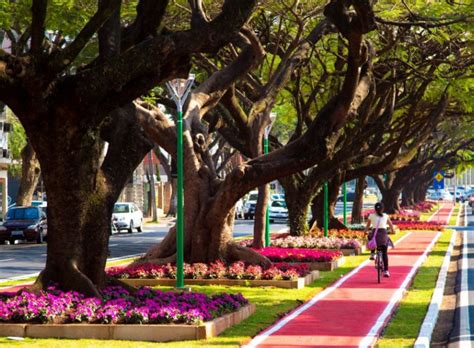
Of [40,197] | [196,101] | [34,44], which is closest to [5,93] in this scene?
[34,44]

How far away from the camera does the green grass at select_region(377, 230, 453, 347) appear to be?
1474 centimetres

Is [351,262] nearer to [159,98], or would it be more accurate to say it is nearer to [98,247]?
[159,98]

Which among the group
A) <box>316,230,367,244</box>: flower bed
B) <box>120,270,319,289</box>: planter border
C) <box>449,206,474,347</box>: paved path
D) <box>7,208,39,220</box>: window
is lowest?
<box>449,206,474,347</box>: paved path

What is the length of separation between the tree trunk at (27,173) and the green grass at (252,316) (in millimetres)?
22058

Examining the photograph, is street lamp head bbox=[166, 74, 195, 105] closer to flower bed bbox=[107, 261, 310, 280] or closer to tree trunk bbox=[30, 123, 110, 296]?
flower bed bbox=[107, 261, 310, 280]

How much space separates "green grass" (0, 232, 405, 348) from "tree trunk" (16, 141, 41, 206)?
22058mm

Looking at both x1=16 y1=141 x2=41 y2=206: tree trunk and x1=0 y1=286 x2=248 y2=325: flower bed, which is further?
x1=16 y1=141 x2=41 y2=206: tree trunk

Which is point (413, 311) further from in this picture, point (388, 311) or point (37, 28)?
point (37, 28)

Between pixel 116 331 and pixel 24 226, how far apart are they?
102 ft

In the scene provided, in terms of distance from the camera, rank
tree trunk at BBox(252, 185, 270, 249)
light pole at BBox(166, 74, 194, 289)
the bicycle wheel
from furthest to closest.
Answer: tree trunk at BBox(252, 185, 270, 249)
the bicycle wheel
light pole at BBox(166, 74, 194, 289)

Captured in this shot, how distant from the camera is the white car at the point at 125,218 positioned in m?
57.4

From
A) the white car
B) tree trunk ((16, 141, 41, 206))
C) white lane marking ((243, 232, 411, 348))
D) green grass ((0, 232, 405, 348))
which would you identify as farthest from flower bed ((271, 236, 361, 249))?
the white car

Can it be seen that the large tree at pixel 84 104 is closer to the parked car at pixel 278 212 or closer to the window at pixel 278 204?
the parked car at pixel 278 212

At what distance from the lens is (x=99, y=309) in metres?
14.8
